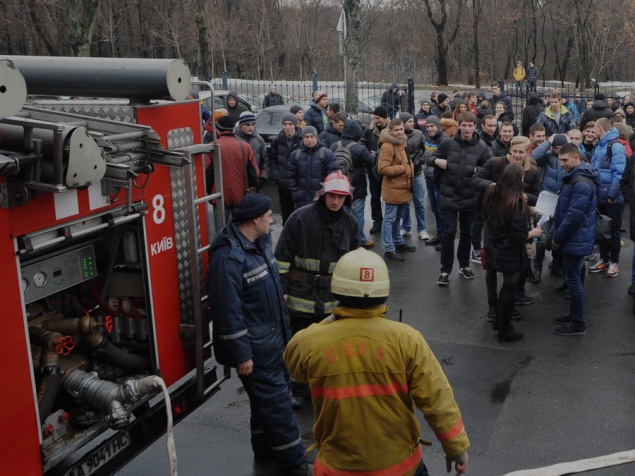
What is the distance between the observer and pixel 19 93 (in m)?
3.59

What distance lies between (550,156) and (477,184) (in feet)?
4.78

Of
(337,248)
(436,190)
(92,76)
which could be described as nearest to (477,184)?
(436,190)

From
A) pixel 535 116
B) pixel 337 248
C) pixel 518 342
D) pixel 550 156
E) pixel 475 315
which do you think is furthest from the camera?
pixel 535 116

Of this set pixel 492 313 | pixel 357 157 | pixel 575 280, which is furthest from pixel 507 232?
pixel 357 157

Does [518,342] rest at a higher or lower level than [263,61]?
lower

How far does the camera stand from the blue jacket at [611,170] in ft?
30.7

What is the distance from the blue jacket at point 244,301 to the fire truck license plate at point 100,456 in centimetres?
80

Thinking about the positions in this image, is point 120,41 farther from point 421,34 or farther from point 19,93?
point 19,93

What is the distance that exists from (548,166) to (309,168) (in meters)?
2.95

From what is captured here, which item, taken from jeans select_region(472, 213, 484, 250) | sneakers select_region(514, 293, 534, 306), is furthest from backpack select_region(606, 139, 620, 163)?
sneakers select_region(514, 293, 534, 306)

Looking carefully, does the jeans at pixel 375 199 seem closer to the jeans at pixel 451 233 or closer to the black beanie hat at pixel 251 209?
the jeans at pixel 451 233

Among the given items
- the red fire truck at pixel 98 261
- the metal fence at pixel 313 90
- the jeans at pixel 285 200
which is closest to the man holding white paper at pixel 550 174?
the jeans at pixel 285 200

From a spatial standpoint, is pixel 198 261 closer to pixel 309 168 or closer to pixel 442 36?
pixel 309 168

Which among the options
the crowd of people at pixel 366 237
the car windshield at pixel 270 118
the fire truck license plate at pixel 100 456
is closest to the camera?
the crowd of people at pixel 366 237
